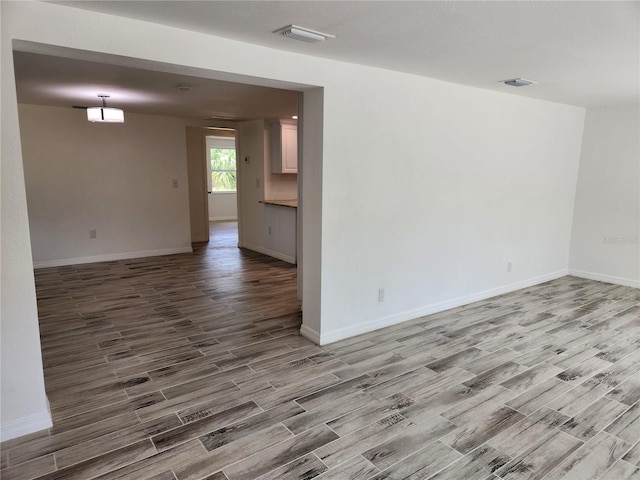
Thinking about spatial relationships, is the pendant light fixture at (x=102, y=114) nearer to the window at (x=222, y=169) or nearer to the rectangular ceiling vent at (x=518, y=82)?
the rectangular ceiling vent at (x=518, y=82)

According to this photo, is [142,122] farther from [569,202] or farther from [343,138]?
[569,202]

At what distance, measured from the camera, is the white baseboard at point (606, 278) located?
17.5ft

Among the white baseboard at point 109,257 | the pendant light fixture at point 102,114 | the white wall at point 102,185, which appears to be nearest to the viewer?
the pendant light fixture at point 102,114

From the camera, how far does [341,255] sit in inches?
137

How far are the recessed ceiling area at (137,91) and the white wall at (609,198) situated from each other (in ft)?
13.2

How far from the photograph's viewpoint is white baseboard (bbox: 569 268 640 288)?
5.34m

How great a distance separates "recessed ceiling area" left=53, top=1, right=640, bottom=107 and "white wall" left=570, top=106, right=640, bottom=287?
83.5 inches

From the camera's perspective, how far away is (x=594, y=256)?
224 inches

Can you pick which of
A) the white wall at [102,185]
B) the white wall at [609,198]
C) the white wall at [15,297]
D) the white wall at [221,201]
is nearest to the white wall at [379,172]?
the white wall at [15,297]

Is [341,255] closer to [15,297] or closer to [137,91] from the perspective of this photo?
[15,297]

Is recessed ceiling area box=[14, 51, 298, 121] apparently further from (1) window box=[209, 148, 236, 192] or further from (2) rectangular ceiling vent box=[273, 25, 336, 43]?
(1) window box=[209, 148, 236, 192]

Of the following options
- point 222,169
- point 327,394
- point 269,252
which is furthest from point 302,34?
point 222,169

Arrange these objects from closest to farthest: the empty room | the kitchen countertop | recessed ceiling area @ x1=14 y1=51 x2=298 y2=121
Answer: the empty room
recessed ceiling area @ x1=14 y1=51 x2=298 y2=121
the kitchen countertop

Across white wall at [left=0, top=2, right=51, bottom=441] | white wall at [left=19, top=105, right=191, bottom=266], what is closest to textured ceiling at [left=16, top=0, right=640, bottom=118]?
white wall at [left=0, top=2, right=51, bottom=441]
